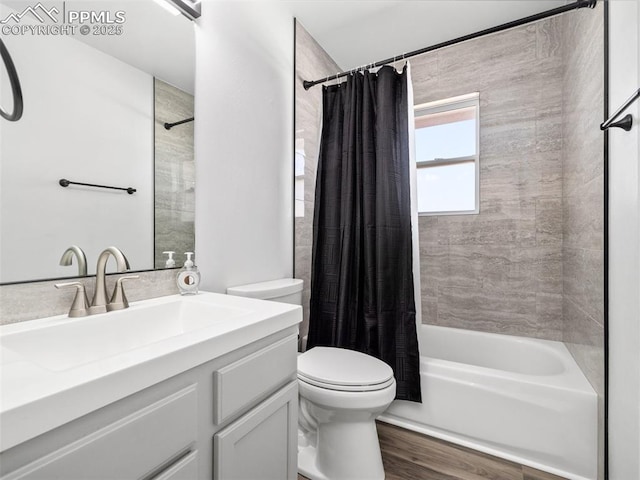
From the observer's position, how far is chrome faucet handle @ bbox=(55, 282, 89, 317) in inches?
34.5

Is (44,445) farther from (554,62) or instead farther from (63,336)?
(554,62)

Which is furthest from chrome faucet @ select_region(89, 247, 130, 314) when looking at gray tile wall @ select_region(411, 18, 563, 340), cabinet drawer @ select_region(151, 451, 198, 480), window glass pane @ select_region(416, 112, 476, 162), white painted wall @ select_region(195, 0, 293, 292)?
window glass pane @ select_region(416, 112, 476, 162)

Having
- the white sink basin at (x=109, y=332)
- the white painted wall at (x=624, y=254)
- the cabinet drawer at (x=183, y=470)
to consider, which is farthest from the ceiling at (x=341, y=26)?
the cabinet drawer at (x=183, y=470)

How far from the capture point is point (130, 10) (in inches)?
43.6

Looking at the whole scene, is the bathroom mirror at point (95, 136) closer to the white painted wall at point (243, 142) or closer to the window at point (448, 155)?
the white painted wall at point (243, 142)

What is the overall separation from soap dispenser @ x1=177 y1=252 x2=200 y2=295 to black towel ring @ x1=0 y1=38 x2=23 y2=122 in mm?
651

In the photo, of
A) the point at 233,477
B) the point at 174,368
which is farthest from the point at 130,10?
the point at 233,477

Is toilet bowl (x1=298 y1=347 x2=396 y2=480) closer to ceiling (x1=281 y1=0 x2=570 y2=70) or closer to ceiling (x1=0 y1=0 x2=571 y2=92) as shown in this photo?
ceiling (x1=0 y1=0 x2=571 y2=92)

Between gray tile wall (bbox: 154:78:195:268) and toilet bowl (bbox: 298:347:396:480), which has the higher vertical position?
gray tile wall (bbox: 154:78:195:268)

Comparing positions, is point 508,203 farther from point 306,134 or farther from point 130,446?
point 130,446

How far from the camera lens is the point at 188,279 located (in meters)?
1.21

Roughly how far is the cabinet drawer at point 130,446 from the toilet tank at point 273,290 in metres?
0.78

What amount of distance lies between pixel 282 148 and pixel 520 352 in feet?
6.69

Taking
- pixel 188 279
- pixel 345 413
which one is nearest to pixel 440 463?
pixel 345 413
